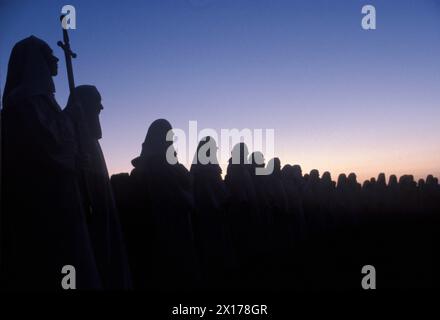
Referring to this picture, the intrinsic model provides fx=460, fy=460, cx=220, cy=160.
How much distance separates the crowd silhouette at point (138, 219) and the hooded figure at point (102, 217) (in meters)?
0.01

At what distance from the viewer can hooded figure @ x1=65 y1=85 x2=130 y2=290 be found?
17.9 ft

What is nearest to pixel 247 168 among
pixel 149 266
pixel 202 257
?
pixel 202 257

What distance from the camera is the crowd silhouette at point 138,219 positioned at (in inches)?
188

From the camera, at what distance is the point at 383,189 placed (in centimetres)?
2858

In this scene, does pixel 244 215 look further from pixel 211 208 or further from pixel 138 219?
pixel 138 219

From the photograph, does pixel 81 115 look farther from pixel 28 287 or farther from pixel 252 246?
pixel 252 246

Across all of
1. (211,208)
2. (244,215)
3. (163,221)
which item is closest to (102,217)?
(163,221)

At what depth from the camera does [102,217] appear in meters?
5.77

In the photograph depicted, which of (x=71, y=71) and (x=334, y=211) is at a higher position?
(x=71, y=71)

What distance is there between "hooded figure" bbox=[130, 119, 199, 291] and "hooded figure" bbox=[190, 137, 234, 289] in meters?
1.97

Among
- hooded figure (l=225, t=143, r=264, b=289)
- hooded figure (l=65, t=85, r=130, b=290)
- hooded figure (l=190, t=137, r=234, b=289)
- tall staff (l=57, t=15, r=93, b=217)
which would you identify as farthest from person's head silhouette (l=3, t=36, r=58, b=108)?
hooded figure (l=225, t=143, r=264, b=289)

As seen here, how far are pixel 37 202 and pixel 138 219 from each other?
242 centimetres

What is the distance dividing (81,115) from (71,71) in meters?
0.52
